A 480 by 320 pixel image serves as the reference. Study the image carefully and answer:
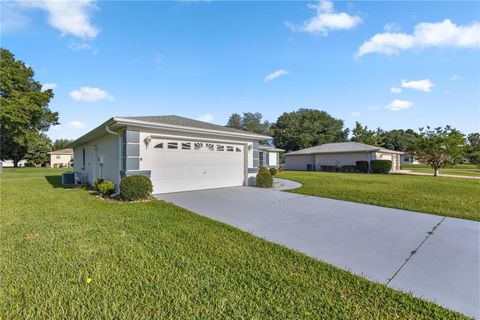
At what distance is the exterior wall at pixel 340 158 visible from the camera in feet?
76.9

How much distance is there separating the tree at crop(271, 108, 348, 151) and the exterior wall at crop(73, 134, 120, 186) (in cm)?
3319

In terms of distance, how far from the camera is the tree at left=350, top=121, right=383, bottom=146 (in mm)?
39344

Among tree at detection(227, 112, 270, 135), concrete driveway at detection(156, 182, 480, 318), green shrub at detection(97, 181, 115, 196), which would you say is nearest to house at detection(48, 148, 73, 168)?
tree at detection(227, 112, 270, 135)

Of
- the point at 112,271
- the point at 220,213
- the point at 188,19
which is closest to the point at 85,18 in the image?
the point at 188,19

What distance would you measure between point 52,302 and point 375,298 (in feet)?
10.7

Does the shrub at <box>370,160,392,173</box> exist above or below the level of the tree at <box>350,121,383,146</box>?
below

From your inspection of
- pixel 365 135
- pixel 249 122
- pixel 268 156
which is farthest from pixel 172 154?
pixel 249 122

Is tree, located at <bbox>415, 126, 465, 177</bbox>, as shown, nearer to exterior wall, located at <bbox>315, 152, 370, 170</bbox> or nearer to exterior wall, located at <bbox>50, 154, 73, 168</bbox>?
exterior wall, located at <bbox>315, 152, 370, 170</bbox>

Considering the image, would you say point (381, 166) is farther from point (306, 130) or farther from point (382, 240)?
point (382, 240)

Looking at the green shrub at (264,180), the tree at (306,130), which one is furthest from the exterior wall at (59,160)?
the green shrub at (264,180)

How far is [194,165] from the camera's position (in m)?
9.69

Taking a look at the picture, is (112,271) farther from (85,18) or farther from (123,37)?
(123,37)

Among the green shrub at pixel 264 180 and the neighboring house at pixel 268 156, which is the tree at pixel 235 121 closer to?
the neighboring house at pixel 268 156

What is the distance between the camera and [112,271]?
2846 mm
